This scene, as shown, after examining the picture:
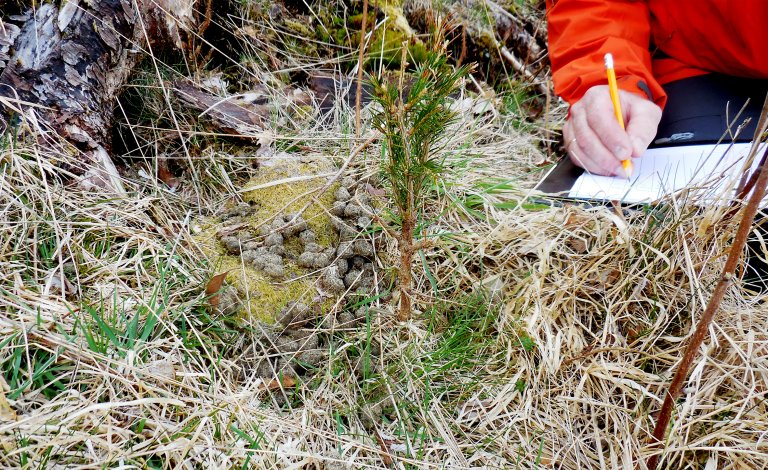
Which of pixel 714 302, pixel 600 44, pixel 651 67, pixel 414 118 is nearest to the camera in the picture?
pixel 714 302

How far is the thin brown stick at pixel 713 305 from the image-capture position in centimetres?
98

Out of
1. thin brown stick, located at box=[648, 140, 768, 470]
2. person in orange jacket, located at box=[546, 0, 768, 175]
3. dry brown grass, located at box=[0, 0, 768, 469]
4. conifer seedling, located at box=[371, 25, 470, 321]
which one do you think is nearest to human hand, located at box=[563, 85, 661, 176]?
person in orange jacket, located at box=[546, 0, 768, 175]

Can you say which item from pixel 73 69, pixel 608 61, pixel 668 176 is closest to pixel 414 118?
pixel 668 176

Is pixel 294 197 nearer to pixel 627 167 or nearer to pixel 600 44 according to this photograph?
pixel 627 167

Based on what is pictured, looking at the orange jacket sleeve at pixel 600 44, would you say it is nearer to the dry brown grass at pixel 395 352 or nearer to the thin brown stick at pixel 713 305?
the dry brown grass at pixel 395 352

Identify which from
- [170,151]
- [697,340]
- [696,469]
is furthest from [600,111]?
[170,151]

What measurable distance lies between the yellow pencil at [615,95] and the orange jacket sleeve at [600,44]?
2.8 inches

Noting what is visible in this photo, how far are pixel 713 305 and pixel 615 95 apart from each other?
1.09m

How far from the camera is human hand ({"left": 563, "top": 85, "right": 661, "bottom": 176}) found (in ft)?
6.09

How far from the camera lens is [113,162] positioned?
183cm

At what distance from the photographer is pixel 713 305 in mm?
1051

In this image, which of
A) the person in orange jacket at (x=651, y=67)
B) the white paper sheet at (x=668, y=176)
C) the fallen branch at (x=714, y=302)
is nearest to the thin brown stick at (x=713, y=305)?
the fallen branch at (x=714, y=302)

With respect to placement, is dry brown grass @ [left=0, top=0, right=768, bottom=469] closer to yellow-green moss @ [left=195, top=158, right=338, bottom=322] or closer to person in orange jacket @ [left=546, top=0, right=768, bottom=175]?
yellow-green moss @ [left=195, top=158, right=338, bottom=322]

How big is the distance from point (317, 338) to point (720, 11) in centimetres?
181
